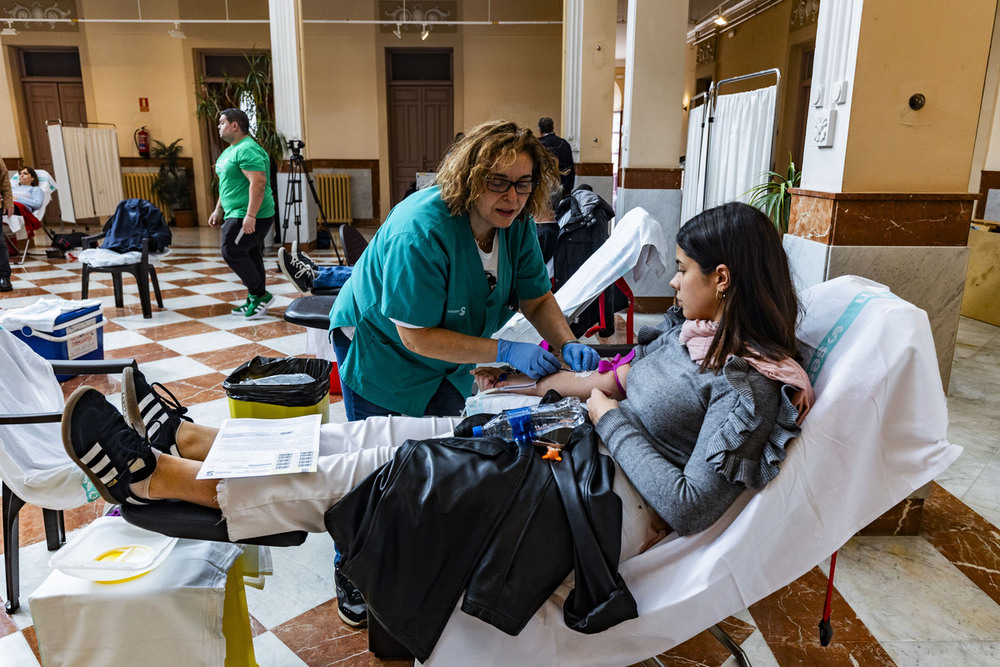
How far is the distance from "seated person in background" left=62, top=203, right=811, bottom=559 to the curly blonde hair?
1.38ft

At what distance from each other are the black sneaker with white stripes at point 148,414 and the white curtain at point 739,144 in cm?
340

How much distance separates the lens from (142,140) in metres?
10.0

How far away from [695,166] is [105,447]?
15.0 ft

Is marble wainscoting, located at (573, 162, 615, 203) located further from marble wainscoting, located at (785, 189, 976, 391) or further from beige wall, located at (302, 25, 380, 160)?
marble wainscoting, located at (785, 189, 976, 391)

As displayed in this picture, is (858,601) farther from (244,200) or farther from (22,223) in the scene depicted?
(22,223)

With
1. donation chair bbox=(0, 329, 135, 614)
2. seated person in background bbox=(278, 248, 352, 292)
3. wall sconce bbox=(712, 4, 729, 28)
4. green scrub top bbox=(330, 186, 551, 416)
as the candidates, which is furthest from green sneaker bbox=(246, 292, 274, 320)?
wall sconce bbox=(712, 4, 729, 28)

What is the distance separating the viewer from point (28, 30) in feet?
32.0

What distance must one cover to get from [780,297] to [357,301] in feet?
3.22

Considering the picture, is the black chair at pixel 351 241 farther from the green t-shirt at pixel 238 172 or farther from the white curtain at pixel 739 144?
the white curtain at pixel 739 144

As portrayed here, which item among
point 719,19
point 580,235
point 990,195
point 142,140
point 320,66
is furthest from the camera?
point 142,140

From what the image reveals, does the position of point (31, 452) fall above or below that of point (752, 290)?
below

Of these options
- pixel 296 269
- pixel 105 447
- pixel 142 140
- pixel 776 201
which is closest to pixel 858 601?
pixel 105 447

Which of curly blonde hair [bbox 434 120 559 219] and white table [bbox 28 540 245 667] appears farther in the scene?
curly blonde hair [bbox 434 120 559 219]

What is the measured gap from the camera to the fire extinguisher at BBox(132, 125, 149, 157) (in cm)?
999
